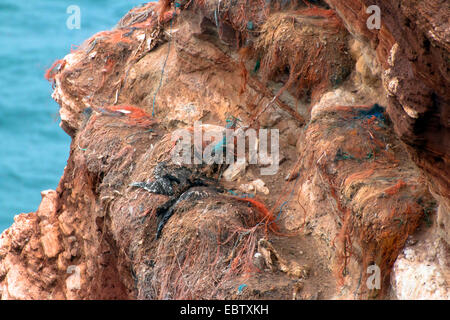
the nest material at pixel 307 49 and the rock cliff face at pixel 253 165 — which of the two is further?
the nest material at pixel 307 49

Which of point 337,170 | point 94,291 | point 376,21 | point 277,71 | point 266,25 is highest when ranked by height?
point 266,25

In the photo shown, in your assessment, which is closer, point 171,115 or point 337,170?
point 337,170

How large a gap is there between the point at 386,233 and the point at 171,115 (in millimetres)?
3054

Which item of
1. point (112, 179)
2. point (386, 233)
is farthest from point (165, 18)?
point (386, 233)

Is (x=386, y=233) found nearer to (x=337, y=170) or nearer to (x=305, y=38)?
(x=337, y=170)

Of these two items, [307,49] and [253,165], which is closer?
[307,49]

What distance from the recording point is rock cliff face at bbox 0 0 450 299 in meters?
4.16

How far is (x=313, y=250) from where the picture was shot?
17.2 feet

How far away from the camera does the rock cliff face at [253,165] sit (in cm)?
416

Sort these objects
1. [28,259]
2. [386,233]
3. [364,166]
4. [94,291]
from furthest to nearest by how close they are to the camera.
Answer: [28,259] < [94,291] < [364,166] < [386,233]

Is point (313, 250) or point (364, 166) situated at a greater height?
point (364, 166)

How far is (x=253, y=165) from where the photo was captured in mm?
6109

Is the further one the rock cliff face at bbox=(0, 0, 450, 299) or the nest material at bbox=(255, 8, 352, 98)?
the nest material at bbox=(255, 8, 352, 98)

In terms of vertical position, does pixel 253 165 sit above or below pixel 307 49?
below
